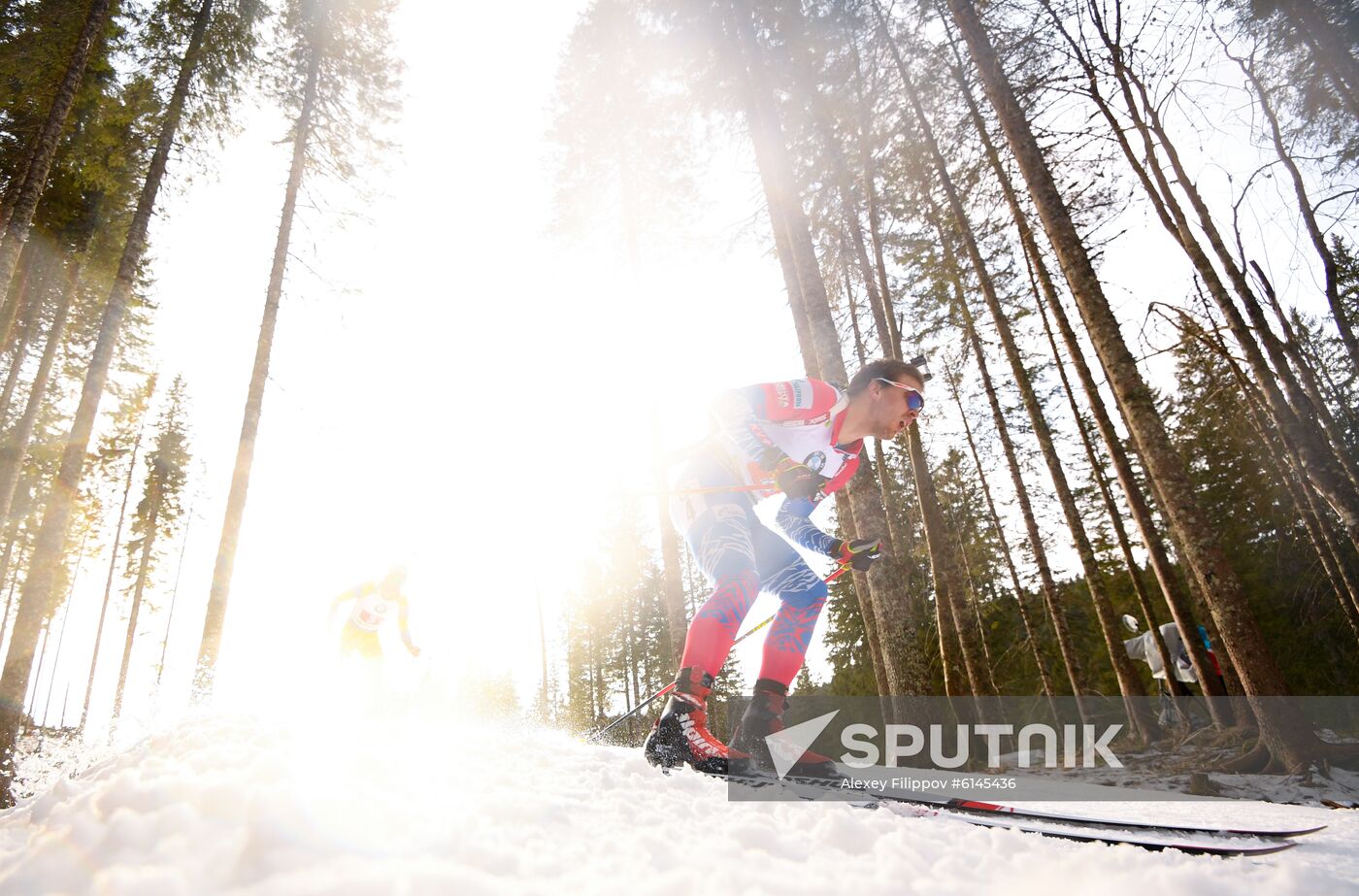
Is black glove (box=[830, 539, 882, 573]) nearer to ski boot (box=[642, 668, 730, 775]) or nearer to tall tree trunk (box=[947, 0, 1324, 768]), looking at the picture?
ski boot (box=[642, 668, 730, 775])

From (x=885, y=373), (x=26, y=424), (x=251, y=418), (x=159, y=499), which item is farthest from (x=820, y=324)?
(x=159, y=499)

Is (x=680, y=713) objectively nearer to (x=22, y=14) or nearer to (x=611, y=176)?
(x=611, y=176)

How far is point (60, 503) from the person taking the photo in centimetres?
798

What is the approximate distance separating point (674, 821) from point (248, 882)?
960mm

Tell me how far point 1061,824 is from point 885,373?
2216 mm

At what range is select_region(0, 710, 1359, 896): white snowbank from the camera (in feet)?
3.00

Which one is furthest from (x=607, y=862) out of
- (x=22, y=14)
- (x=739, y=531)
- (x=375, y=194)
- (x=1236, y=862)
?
(x=22, y=14)

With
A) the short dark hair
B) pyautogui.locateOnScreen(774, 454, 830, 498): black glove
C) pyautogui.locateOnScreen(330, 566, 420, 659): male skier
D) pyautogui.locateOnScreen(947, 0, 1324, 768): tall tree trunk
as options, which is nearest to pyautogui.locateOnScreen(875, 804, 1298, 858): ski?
pyautogui.locateOnScreen(774, 454, 830, 498): black glove

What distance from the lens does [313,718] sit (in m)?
2.52

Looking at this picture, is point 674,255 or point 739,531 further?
point 674,255

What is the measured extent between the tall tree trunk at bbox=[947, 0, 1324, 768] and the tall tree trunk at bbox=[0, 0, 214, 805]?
449 inches

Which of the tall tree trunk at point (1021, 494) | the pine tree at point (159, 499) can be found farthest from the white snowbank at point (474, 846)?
the pine tree at point (159, 499)

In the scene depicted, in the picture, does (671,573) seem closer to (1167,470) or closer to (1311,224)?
(1167,470)

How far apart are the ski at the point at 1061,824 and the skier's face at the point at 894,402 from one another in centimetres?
183
